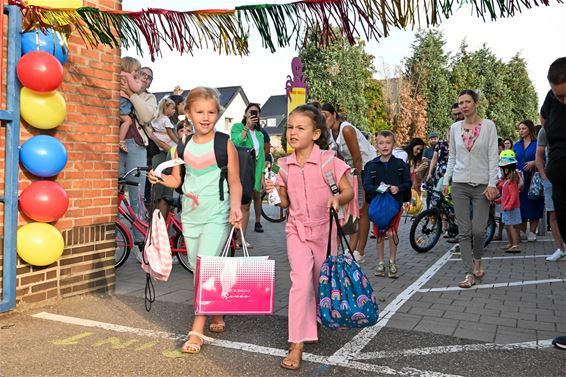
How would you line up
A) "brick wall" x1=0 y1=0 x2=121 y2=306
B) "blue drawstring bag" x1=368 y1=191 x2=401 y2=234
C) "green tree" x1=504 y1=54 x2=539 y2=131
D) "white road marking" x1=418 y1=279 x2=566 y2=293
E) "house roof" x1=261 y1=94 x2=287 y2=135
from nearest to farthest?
"brick wall" x1=0 y1=0 x2=121 y2=306
"white road marking" x1=418 y1=279 x2=566 y2=293
"blue drawstring bag" x1=368 y1=191 x2=401 y2=234
"green tree" x1=504 y1=54 x2=539 y2=131
"house roof" x1=261 y1=94 x2=287 y2=135

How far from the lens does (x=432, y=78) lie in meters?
44.8

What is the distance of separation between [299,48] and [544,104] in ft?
7.11

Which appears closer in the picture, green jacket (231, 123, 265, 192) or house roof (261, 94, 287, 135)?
green jacket (231, 123, 265, 192)

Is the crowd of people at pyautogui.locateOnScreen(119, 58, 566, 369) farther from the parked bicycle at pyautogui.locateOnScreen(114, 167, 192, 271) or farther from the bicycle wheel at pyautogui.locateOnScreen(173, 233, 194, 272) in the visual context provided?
the bicycle wheel at pyautogui.locateOnScreen(173, 233, 194, 272)

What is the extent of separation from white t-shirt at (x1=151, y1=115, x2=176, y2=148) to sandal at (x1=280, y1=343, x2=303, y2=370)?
469cm

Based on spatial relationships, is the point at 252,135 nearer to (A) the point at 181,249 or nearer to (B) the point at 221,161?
(A) the point at 181,249

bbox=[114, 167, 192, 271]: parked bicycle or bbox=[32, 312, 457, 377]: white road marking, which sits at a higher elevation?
bbox=[114, 167, 192, 271]: parked bicycle

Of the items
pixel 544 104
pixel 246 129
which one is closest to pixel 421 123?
pixel 246 129

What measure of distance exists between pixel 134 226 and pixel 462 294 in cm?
401

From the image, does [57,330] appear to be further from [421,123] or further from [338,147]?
[421,123]

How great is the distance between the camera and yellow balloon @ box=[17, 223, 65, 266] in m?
4.30

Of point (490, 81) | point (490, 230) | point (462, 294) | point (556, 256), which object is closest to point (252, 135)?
point (462, 294)

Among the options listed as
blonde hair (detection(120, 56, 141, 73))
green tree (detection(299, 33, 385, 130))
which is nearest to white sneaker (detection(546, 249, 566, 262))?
blonde hair (detection(120, 56, 141, 73))

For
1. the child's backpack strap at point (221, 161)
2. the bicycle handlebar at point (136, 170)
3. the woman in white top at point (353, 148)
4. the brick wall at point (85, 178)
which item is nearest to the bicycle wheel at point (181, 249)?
the bicycle handlebar at point (136, 170)
